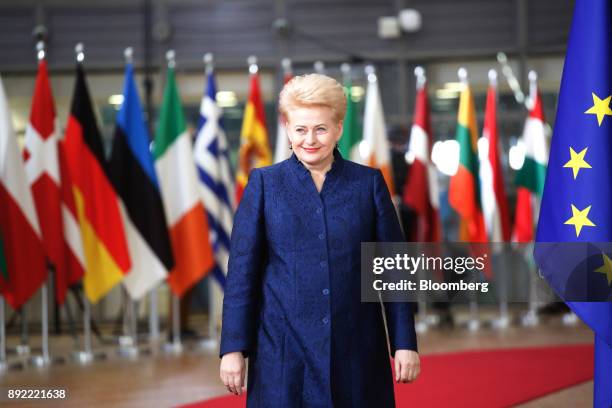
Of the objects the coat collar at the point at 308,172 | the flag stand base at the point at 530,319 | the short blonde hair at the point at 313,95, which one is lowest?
the flag stand base at the point at 530,319

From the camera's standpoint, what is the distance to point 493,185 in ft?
29.9

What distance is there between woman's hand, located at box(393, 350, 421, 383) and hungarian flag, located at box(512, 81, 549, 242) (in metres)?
6.79

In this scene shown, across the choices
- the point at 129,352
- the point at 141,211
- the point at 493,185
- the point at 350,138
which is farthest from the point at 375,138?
the point at 129,352

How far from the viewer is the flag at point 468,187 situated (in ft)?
29.5

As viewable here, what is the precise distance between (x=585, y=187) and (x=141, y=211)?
4.85 m

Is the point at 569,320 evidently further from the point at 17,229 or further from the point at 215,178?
the point at 17,229

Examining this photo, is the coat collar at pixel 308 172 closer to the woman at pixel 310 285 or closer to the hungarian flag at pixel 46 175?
the woman at pixel 310 285

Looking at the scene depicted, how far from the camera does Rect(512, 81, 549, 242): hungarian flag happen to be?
9.16m

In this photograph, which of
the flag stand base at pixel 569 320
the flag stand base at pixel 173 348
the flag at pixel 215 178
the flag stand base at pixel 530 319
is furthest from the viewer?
the flag stand base at pixel 530 319

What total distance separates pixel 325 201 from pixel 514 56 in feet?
28.3

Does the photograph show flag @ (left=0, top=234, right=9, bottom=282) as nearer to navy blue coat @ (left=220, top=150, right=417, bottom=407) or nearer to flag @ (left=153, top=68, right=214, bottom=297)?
flag @ (left=153, top=68, right=214, bottom=297)

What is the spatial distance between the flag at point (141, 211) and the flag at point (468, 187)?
2909 millimetres

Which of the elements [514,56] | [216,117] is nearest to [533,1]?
[514,56]

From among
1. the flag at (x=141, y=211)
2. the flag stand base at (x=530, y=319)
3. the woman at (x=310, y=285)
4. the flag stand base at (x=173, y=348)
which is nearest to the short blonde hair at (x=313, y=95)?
the woman at (x=310, y=285)
